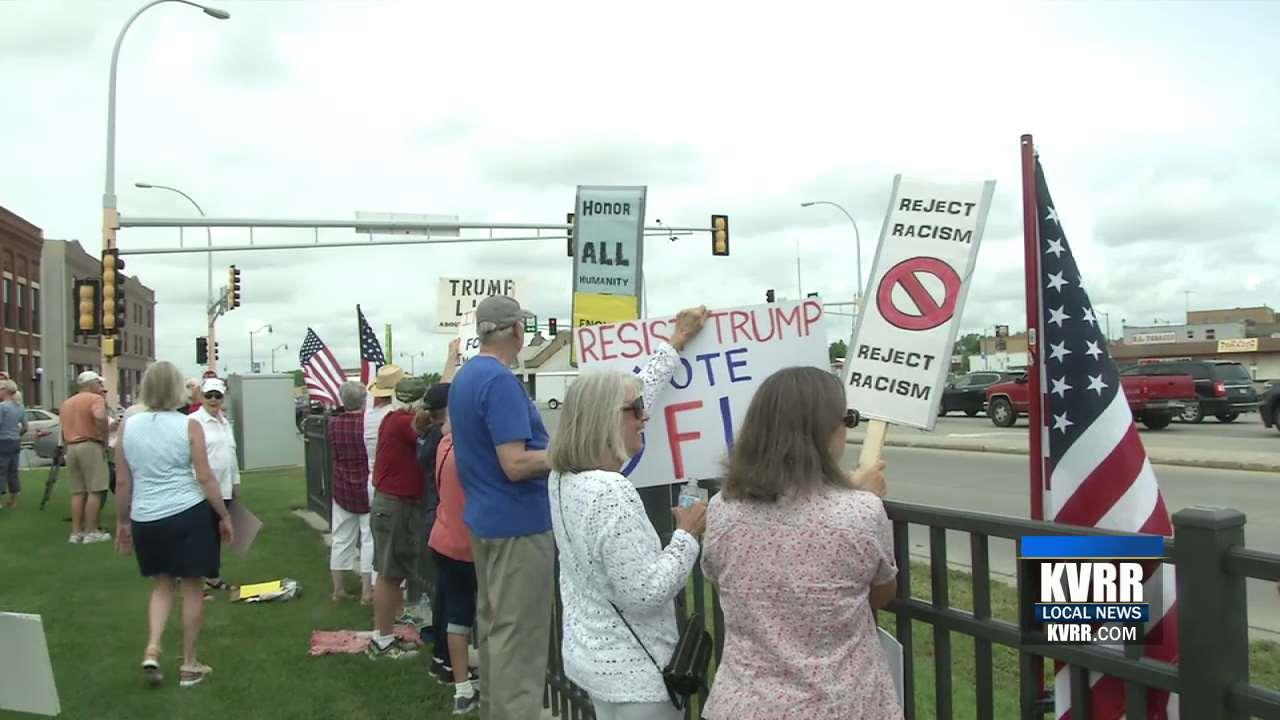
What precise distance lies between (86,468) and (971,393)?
31.8 metres

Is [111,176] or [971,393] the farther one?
[971,393]

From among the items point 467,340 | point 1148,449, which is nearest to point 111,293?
point 467,340

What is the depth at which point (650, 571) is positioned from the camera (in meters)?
2.83

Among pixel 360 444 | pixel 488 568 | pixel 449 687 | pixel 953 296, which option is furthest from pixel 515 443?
pixel 360 444

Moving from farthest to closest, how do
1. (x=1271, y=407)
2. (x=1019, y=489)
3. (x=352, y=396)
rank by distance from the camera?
(x=1271, y=407), (x=1019, y=489), (x=352, y=396)

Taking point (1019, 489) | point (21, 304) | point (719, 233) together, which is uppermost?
point (21, 304)

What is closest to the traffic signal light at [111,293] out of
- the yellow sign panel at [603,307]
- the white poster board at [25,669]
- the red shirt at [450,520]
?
the red shirt at [450,520]

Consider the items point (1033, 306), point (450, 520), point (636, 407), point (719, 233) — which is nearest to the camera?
point (636, 407)

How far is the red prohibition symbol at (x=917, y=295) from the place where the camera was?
139 inches

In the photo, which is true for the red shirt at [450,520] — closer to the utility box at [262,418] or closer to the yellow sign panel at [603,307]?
the yellow sign panel at [603,307]

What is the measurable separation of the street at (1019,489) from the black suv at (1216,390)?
3.30 metres

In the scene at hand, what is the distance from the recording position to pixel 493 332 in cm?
421

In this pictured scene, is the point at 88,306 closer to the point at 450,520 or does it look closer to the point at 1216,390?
the point at 450,520

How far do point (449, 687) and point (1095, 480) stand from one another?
3.93 m
